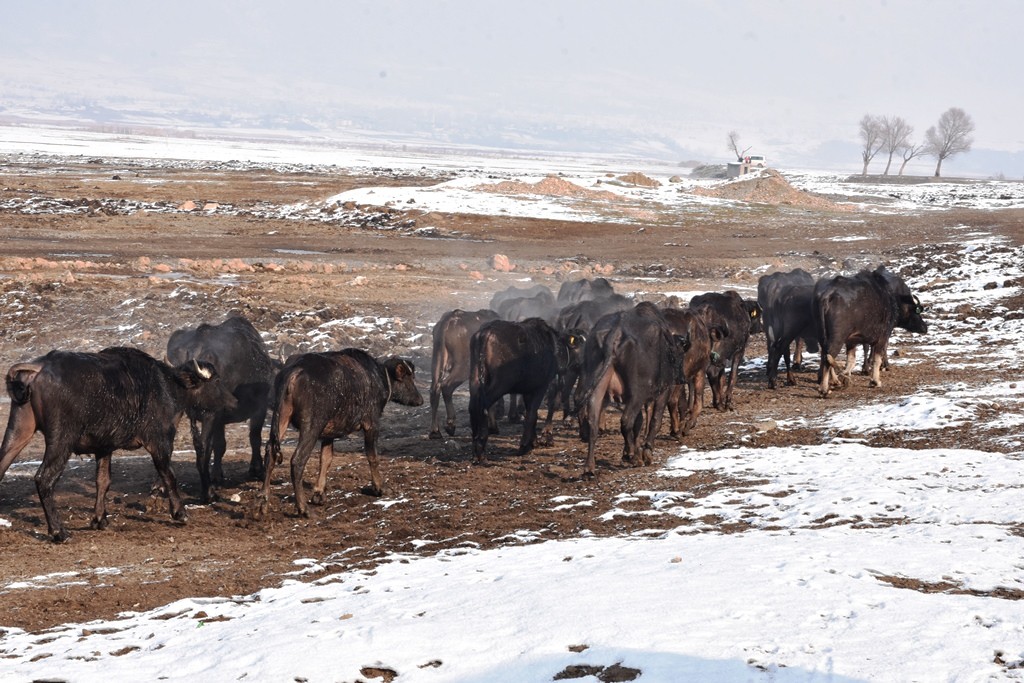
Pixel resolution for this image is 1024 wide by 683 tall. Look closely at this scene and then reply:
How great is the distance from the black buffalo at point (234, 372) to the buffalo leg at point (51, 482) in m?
2.52

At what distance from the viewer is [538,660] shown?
724cm

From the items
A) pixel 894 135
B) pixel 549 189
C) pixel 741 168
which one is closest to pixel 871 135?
pixel 894 135

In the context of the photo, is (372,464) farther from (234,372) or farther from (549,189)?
(549,189)

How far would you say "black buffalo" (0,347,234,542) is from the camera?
10.8 m

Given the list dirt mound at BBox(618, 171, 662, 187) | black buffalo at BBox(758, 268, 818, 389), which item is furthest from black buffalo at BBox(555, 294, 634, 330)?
dirt mound at BBox(618, 171, 662, 187)

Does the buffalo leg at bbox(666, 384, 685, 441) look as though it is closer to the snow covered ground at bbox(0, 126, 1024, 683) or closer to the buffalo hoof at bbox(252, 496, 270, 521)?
the snow covered ground at bbox(0, 126, 1024, 683)

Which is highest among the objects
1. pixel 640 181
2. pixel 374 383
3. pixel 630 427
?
pixel 640 181

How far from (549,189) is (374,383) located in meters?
60.2

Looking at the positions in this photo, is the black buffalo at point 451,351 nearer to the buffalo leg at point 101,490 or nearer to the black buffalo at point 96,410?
the black buffalo at point 96,410

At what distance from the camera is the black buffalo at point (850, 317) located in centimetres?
1866

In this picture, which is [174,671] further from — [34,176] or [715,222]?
[34,176]

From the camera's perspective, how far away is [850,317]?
1870cm

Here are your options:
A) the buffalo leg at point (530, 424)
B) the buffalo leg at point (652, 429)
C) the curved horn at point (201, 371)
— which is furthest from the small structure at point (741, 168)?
the curved horn at point (201, 371)

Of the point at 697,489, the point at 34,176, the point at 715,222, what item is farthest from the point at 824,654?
the point at 34,176
